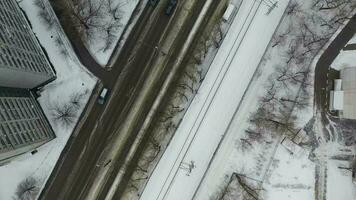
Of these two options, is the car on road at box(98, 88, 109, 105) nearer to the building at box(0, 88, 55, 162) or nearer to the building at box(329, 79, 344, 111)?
the building at box(0, 88, 55, 162)

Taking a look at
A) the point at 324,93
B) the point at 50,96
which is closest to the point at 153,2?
the point at 50,96

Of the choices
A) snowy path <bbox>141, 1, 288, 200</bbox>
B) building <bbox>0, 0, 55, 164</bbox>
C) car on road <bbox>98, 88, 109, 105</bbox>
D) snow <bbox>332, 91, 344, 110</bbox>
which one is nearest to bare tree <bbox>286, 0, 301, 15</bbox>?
snowy path <bbox>141, 1, 288, 200</bbox>

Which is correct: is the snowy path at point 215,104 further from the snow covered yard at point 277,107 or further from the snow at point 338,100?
the snow at point 338,100

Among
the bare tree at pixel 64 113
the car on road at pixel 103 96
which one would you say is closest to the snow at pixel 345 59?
the car on road at pixel 103 96

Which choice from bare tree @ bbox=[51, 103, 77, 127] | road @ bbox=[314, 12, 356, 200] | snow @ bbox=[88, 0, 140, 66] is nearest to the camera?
bare tree @ bbox=[51, 103, 77, 127]

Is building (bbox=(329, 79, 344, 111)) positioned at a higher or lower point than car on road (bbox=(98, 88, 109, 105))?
higher

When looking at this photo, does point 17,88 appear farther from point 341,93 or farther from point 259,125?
point 341,93
